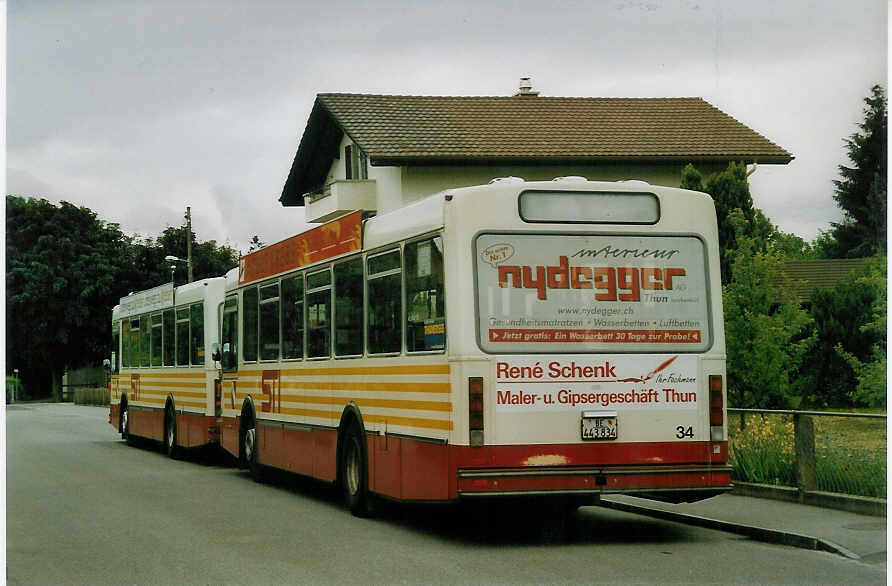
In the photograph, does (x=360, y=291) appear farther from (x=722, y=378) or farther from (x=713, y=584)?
(x=713, y=584)

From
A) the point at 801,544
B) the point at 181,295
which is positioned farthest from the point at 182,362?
the point at 801,544

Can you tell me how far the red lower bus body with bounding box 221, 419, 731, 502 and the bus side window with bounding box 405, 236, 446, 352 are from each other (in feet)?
2.76

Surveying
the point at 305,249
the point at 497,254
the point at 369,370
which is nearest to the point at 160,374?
the point at 305,249

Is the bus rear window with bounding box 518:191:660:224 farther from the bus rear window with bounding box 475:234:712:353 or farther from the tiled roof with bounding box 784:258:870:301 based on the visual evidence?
the tiled roof with bounding box 784:258:870:301

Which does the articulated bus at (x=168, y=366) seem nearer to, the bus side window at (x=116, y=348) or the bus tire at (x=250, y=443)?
the bus side window at (x=116, y=348)

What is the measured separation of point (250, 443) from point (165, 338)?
676 cm

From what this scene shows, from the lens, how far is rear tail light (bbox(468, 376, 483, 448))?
1120cm

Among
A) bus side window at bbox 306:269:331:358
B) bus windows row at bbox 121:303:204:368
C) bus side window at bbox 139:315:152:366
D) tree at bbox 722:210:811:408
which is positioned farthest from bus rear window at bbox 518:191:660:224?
bus side window at bbox 139:315:152:366

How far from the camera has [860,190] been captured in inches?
2574

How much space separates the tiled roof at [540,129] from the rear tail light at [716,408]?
25.7 meters

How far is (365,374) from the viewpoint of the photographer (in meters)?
13.5

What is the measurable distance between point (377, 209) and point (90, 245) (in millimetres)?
39549

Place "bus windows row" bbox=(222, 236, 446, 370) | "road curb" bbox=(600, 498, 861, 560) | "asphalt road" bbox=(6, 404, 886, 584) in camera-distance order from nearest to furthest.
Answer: "asphalt road" bbox=(6, 404, 886, 584), "road curb" bbox=(600, 498, 861, 560), "bus windows row" bbox=(222, 236, 446, 370)

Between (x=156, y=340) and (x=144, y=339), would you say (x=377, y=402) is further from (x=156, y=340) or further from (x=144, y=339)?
(x=144, y=339)
